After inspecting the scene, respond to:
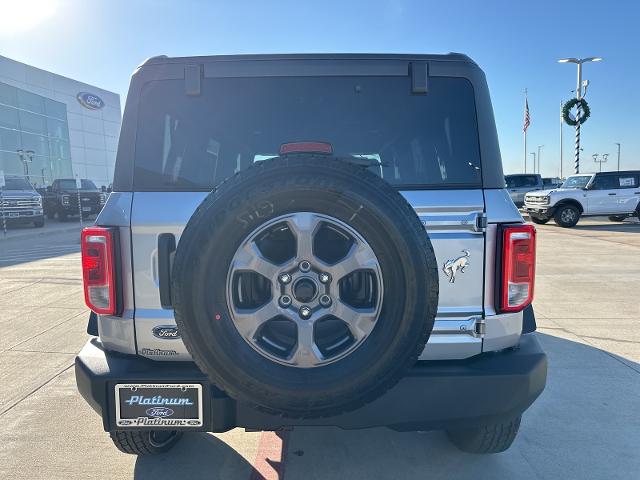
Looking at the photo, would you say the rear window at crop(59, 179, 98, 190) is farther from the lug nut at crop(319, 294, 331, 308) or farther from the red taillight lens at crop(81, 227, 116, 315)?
the lug nut at crop(319, 294, 331, 308)

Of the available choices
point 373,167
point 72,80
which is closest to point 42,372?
point 373,167

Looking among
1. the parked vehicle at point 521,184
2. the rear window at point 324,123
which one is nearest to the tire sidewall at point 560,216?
the parked vehicle at point 521,184

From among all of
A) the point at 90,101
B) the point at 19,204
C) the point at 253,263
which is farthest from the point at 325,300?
the point at 90,101

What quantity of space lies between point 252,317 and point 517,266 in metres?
1.19

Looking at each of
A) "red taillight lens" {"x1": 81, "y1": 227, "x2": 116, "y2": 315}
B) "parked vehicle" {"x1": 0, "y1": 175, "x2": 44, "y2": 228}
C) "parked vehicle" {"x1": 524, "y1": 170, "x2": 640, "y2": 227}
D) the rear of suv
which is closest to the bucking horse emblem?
the rear of suv

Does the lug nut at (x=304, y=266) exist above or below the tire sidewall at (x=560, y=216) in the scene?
above

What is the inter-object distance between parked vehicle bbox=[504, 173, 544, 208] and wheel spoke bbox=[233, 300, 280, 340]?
839 inches

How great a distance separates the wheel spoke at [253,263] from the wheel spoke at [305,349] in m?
0.23

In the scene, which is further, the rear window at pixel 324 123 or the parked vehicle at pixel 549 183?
the parked vehicle at pixel 549 183

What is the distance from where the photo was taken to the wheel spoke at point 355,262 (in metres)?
1.75

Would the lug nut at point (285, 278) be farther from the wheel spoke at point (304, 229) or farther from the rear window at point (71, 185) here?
the rear window at point (71, 185)

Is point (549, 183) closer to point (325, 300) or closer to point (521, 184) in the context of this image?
point (521, 184)

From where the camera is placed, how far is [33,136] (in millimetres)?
32625

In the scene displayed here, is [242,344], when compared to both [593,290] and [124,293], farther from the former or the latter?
[593,290]
